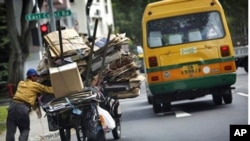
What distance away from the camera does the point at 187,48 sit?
52.3ft

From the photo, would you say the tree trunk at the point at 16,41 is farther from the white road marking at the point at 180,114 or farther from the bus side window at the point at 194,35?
the bus side window at the point at 194,35

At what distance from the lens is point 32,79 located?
10727 millimetres

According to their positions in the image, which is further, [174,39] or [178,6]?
[178,6]

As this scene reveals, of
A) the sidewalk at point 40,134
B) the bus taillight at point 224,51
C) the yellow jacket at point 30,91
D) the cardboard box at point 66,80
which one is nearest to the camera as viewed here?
the cardboard box at point 66,80

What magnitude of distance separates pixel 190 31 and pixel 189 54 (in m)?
0.66

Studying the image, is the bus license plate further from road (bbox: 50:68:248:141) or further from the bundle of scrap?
the bundle of scrap

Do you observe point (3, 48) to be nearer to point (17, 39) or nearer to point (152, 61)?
point (17, 39)

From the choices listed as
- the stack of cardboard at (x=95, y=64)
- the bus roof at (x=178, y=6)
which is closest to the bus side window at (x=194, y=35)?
the bus roof at (x=178, y=6)

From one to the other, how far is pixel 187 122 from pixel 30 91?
15.2 feet

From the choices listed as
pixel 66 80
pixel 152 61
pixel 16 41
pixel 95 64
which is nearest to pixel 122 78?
pixel 95 64

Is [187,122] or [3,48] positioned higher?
[3,48]

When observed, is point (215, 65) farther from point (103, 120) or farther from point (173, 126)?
point (103, 120)

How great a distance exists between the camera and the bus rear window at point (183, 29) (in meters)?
16.1

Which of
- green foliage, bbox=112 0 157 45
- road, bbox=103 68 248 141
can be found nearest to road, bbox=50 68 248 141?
road, bbox=103 68 248 141
